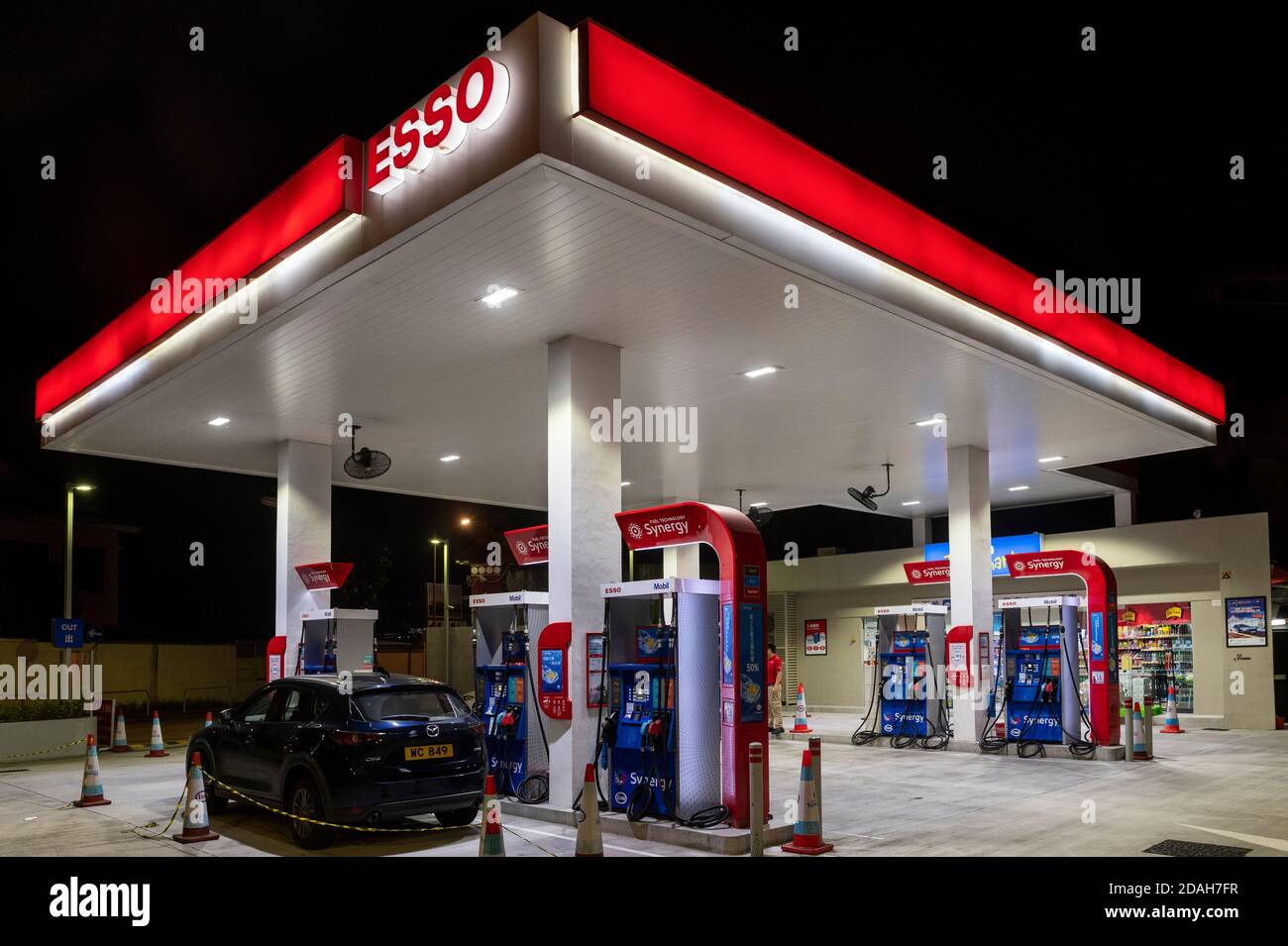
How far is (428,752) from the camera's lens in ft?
29.1

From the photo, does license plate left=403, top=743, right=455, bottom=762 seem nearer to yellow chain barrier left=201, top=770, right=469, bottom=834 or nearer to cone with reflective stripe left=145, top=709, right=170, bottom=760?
yellow chain barrier left=201, top=770, right=469, bottom=834

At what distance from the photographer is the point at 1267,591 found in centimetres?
1944

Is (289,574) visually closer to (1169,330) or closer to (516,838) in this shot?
(516,838)

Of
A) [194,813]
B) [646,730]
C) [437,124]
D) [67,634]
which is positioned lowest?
[194,813]

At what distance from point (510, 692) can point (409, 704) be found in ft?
6.22

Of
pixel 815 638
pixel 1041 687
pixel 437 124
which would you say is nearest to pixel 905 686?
pixel 1041 687

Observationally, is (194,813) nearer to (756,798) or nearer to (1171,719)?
(756,798)

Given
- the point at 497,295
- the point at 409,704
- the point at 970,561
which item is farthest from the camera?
the point at 970,561

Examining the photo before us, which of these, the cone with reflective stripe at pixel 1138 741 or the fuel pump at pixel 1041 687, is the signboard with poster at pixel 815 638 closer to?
the fuel pump at pixel 1041 687

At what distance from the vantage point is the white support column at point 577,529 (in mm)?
10172

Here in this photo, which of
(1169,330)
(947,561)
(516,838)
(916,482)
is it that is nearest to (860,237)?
(516,838)

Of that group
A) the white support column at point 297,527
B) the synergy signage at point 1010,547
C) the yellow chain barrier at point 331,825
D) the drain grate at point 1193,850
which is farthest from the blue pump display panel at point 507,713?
the synergy signage at point 1010,547

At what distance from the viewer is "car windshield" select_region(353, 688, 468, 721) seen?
9.01 m

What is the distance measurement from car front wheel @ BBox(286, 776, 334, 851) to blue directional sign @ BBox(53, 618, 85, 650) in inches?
517
